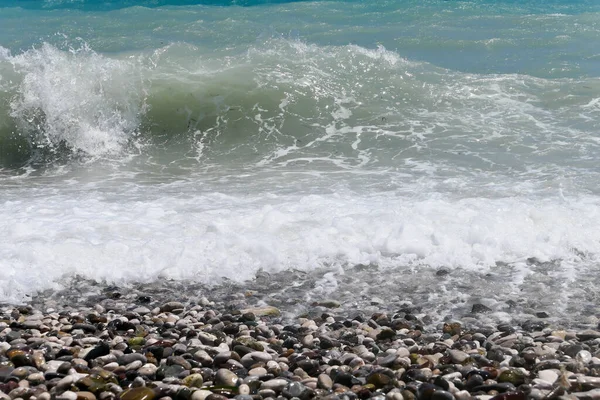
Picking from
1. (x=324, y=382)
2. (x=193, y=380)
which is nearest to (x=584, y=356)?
(x=324, y=382)

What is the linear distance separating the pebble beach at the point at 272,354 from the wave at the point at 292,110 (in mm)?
6432

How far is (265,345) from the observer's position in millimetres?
5383

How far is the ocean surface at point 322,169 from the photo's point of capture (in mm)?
7199

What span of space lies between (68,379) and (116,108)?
11389 mm

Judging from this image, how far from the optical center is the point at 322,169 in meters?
12.0

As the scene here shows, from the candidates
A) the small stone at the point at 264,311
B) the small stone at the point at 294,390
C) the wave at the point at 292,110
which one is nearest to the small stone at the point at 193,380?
the small stone at the point at 294,390

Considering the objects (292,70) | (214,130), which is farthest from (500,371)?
(292,70)

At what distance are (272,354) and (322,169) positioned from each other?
7.01 m

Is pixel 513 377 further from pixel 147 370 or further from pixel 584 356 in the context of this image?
pixel 147 370

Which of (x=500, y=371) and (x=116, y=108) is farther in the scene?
(x=116, y=108)

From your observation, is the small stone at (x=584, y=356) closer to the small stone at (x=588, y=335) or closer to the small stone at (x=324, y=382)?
the small stone at (x=588, y=335)

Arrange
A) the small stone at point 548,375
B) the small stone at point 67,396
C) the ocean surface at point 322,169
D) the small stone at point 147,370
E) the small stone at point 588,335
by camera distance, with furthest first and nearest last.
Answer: the ocean surface at point 322,169 < the small stone at point 588,335 < the small stone at point 147,370 < the small stone at point 548,375 < the small stone at point 67,396

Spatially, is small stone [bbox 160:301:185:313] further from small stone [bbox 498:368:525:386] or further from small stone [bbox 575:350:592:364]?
small stone [bbox 575:350:592:364]

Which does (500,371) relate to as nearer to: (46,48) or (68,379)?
(68,379)
